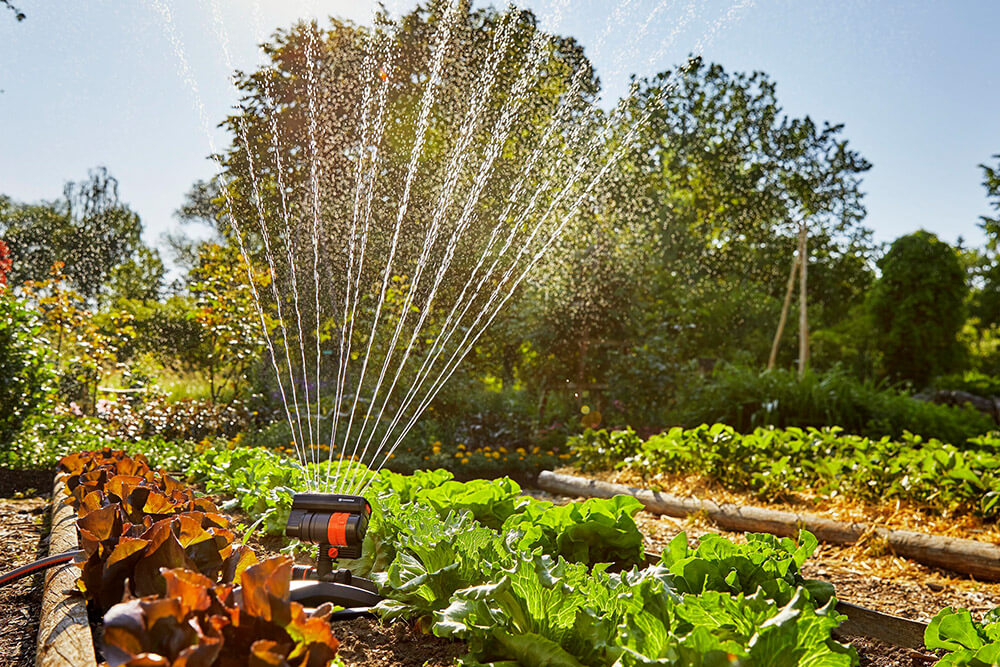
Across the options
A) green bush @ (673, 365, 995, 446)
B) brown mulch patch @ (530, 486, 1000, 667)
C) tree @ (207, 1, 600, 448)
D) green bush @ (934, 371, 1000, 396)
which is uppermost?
tree @ (207, 1, 600, 448)

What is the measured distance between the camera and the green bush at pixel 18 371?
5.28 m

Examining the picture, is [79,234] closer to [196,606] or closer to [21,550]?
[21,550]

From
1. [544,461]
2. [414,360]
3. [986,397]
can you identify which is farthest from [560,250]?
[986,397]

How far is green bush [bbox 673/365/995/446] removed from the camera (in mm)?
Answer: 7253

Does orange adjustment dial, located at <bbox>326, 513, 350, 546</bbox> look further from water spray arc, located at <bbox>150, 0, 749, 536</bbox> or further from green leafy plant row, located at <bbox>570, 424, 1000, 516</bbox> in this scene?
water spray arc, located at <bbox>150, 0, 749, 536</bbox>

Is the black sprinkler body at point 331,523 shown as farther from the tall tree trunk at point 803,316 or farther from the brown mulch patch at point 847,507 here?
the tall tree trunk at point 803,316

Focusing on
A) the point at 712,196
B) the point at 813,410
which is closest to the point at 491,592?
the point at 813,410

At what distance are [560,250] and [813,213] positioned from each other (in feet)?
25.4

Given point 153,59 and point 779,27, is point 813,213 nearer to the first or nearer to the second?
point 779,27

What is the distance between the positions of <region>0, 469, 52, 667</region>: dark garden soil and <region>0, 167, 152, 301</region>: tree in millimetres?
18666

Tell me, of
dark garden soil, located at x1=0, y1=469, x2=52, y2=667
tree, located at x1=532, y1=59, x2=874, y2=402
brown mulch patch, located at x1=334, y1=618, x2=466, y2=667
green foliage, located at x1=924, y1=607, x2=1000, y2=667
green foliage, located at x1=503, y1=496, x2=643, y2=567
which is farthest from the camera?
tree, located at x1=532, y1=59, x2=874, y2=402

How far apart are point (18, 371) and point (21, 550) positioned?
2.83 meters

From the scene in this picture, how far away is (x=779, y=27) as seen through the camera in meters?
4.22

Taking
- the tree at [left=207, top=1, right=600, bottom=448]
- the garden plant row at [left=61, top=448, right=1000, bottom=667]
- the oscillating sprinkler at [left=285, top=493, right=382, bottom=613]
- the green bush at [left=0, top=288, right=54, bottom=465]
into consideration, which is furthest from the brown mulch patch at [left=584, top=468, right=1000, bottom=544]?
the green bush at [left=0, top=288, right=54, bottom=465]
